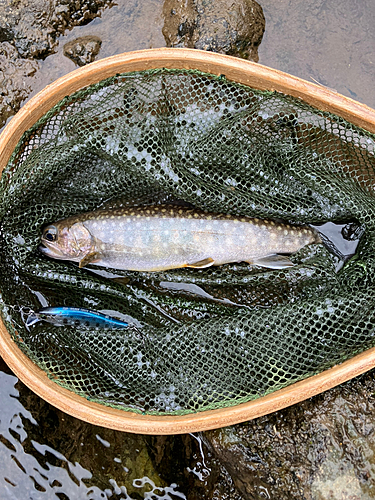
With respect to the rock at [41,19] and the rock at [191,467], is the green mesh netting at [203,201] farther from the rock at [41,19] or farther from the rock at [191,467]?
the rock at [41,19]

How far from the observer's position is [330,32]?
3602 millimetres

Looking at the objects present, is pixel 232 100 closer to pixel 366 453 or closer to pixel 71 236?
pixel 71 236

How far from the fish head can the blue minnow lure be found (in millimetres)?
431

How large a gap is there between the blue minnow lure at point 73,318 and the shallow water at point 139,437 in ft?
2.14

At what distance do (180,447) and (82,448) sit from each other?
2.61 ft

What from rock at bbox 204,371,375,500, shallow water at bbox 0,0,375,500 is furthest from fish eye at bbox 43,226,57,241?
rock at bbox 204,371,375,500

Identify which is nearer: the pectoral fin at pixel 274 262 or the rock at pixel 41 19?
the pectoral fin at pixel 274 262

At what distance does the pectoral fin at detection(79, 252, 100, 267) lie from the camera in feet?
10.4

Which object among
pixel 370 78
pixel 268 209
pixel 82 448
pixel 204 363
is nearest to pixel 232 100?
pixel 268 209

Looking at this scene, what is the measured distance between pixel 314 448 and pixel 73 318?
201cm

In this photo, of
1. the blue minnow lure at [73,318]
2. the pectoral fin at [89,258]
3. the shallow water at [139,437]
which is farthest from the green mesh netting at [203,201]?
the shallow water at [139,437]

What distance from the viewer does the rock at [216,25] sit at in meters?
3.37

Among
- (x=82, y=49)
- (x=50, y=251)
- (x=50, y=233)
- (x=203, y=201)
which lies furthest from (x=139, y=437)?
(x=82, y=49)

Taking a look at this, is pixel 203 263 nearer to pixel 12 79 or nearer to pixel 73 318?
pixel 73 318
